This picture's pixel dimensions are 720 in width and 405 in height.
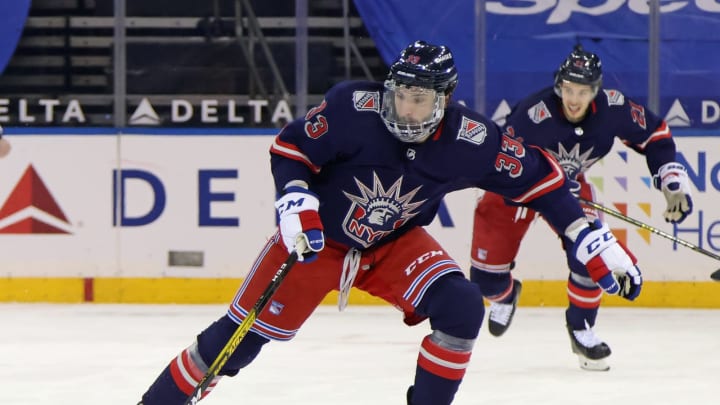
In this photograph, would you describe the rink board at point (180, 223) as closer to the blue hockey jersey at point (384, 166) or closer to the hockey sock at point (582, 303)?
the hockey sock at point (582, 303)

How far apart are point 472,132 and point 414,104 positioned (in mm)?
218

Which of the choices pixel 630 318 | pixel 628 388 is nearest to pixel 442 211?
pixel 630 318

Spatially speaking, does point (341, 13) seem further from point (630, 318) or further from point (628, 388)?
point (628, 388)

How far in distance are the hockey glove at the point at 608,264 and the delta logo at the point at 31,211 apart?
3.98 metres

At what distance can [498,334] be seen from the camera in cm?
594

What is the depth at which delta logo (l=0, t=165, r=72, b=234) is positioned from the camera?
7.06 meters

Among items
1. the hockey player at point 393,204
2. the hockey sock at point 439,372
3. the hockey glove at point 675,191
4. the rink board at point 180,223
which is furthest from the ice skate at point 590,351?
the rink board at point 180,223

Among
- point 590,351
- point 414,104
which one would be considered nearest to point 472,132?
point 414,104

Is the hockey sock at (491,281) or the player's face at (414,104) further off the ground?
the player's face at (414,104)

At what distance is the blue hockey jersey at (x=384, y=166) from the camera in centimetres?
357

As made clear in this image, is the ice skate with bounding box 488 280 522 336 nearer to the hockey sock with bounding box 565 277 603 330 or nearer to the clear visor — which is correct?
the hockey sock with bounding box 565 277 603 330

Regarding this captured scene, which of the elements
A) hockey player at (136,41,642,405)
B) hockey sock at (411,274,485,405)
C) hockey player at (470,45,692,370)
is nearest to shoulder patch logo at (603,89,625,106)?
hockey player at (470,45,692,370)

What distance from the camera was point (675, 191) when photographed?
515 cm

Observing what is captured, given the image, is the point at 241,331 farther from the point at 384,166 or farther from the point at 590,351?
the point at 590,351
